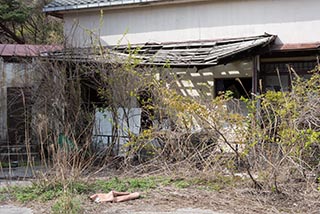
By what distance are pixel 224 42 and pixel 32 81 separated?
20.6 ft

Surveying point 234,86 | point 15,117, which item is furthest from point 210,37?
point 15,117

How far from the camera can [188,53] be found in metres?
12.3

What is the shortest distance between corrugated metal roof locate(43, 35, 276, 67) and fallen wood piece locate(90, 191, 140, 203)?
436cm

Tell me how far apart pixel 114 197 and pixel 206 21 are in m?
8.11

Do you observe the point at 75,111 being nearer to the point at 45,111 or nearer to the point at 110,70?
the point at 45,111

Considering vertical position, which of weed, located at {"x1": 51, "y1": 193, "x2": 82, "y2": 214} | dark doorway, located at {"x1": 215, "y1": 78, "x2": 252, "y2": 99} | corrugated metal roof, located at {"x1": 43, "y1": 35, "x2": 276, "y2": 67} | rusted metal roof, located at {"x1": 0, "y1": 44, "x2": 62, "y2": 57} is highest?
rusted metal roof, located at {"x1": 0, "y1": 44, "x2": 62, "y2": 57}

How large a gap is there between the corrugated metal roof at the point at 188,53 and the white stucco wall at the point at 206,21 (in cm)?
64

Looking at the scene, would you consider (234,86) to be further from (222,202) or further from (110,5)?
(222,202)

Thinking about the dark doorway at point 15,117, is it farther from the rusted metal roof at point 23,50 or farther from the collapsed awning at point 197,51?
the collapsed awning at point 197,51

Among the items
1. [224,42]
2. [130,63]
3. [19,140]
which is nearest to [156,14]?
[224,42]

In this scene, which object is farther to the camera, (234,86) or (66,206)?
(234,86)

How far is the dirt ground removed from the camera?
7.16 metres

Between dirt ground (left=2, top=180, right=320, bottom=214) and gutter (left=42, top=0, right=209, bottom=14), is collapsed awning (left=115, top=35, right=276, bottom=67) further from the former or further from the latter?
dirt ground (left=2, top=180, right=320, bottom=214)

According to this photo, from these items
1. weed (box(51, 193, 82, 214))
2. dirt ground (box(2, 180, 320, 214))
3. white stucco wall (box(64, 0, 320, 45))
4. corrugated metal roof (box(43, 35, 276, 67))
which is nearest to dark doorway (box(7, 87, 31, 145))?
corrugated metal roof (box(43, 35, 276, 67))
